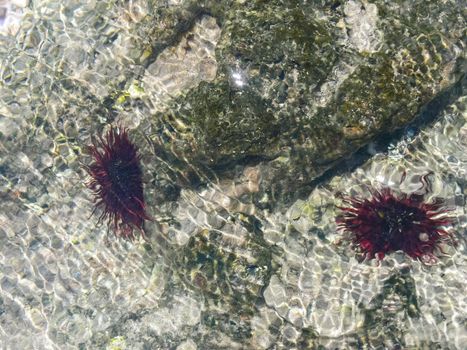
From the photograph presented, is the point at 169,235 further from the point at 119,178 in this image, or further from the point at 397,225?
the point at 397,225

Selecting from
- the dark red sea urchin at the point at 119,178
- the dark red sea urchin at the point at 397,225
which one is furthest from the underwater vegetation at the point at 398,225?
the dark red sea urchin at the point at 119,178

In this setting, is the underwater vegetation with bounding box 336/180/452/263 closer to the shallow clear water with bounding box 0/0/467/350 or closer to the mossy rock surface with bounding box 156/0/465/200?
the shallow clear water with bounding box 0/0/467/350

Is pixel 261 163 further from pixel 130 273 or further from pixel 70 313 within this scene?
pixel 70 313

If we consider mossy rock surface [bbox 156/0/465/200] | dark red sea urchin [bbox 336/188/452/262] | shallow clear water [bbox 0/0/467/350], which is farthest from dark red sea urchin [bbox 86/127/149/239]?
dark red sea urchin [bbox 336/188/452/262]

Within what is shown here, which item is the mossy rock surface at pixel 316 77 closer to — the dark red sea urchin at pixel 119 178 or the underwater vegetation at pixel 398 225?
the underwater vegetation at pixel 398 225

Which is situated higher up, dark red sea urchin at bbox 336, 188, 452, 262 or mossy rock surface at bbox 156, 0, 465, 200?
mossy rock surface at bbox 156, 0, 465, 200

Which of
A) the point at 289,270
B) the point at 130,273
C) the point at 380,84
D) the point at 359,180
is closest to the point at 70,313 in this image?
the point at 130,273

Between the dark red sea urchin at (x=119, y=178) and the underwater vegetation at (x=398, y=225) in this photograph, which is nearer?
the underwater vegetation at (x=398, y=225)
